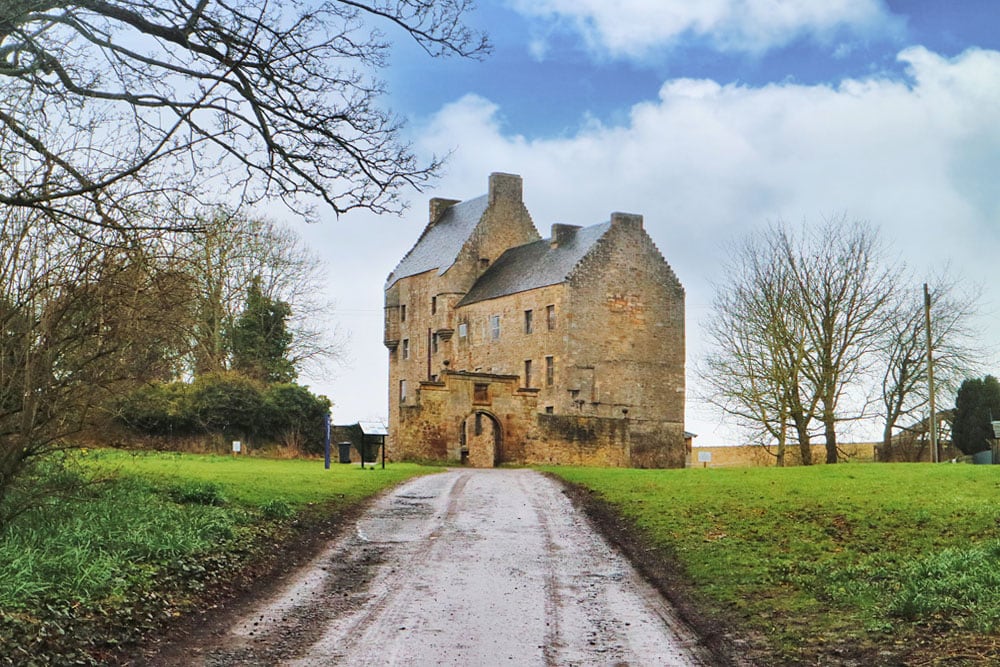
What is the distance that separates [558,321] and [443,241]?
546 inches

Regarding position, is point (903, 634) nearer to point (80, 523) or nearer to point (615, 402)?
point (80, 523)

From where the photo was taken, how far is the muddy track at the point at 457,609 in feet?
33.6

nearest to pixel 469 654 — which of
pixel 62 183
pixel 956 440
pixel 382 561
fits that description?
pixel 382 561

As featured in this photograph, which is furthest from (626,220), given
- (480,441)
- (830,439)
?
(830,439)

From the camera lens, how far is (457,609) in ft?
39.9

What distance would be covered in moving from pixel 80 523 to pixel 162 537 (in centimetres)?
95

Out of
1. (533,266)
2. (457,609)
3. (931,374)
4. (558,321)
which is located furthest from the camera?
(533,266)

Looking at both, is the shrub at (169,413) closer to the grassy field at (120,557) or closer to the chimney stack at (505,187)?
the grassy field at (120,557)

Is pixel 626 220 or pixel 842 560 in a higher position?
pixel 626 220

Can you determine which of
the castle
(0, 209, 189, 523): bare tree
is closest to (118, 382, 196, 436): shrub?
the castle

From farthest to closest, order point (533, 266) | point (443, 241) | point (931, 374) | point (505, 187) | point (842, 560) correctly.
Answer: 1. point (443, 241)
2. point (505, 187)
3. point (533, 266)
4. point (931, 374)
5. point (842, 560)

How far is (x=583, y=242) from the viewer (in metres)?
59.3

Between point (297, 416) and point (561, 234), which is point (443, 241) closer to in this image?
point (561, 234)

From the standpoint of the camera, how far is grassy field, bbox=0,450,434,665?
9906 millimetres
